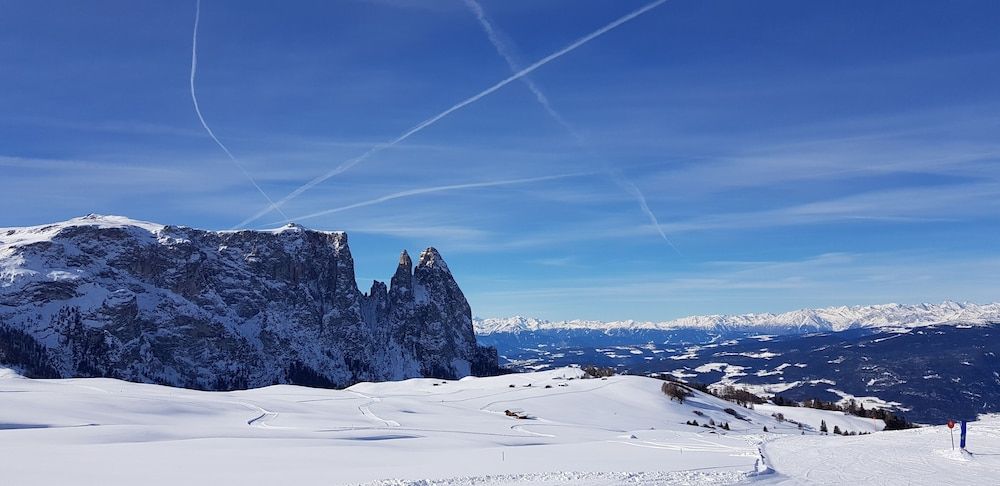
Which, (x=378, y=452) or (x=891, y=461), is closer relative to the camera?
(x=891, y=461)

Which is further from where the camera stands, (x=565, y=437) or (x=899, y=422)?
(x=899, y=422)

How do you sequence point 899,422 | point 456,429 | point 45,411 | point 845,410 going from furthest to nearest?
1. point 845,410
2. point 899,422
3. point 456,429
4. point 45,411

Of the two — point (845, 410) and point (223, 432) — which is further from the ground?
point (223, 432)

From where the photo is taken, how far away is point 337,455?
28.4 m

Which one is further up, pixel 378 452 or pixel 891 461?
pixel 891 461

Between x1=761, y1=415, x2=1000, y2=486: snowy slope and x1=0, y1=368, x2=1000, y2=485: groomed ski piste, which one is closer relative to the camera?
x1=0, y1=368, x2=1000, y2=485: groomed ski piste

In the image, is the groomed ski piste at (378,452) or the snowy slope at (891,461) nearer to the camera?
the groomed ski piste at (378,452)

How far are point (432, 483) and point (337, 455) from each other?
323 inches

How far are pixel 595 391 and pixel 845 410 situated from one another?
5049 centimetres

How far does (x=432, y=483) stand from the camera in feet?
71.8

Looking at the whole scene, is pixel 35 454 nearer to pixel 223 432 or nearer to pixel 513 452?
pixel 223 432

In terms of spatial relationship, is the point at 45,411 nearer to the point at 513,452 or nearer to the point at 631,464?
the point at 513,452

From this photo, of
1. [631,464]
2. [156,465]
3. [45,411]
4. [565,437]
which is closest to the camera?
[156,465]

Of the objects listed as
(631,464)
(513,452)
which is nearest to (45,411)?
(513,452)
